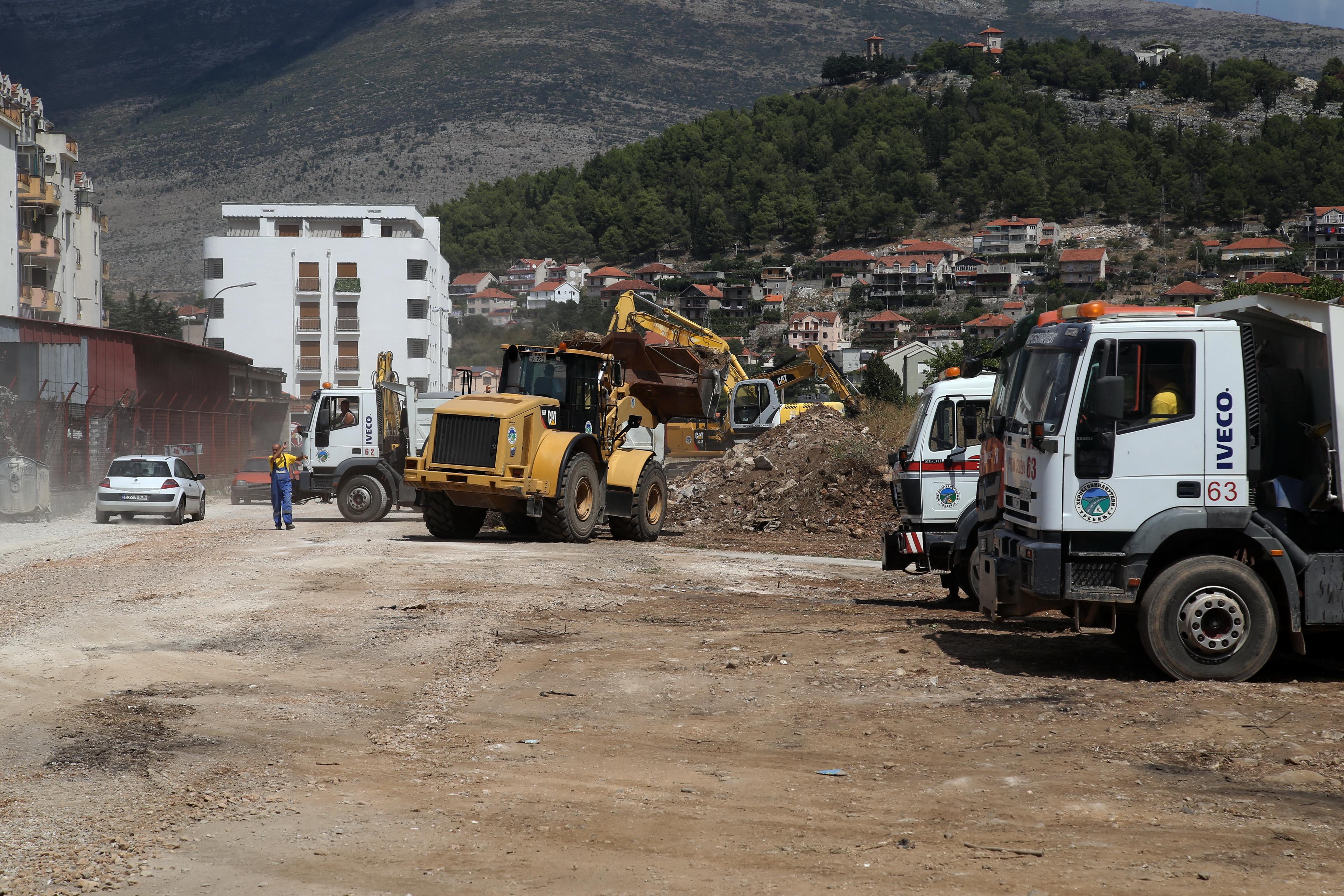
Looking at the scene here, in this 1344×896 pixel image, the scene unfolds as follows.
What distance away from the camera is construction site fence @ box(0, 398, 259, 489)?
3569 centimetres

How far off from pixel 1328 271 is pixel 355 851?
185104 millimetres

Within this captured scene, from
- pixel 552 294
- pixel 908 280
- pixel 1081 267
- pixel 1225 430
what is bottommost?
pixel 1225 430

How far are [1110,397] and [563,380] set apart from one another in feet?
43.7

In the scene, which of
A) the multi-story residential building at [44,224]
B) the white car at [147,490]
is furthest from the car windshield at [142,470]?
A: the multi-story residential building at [44,224]

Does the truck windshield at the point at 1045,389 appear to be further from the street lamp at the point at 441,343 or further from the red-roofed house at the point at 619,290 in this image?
the red-roofed house at the point at 619,290

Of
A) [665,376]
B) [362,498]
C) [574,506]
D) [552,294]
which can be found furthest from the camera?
[552,294]

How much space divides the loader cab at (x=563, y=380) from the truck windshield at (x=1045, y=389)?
1197 centimetres

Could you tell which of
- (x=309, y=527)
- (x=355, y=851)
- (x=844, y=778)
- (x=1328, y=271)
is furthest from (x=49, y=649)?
(x=1328, y=271)

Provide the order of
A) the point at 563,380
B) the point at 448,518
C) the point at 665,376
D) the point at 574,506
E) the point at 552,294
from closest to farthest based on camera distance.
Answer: the point at 574,506
the point at 563,380
the point at 448,518
the point at 665,376
the point at 552,294

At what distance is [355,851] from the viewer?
5477mm

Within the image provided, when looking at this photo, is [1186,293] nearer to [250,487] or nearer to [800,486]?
[250,487]

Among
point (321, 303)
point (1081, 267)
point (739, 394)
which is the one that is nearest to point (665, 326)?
point (739, 394)

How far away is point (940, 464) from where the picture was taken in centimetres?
1494

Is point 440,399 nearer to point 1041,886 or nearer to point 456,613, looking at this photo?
point 456,613
